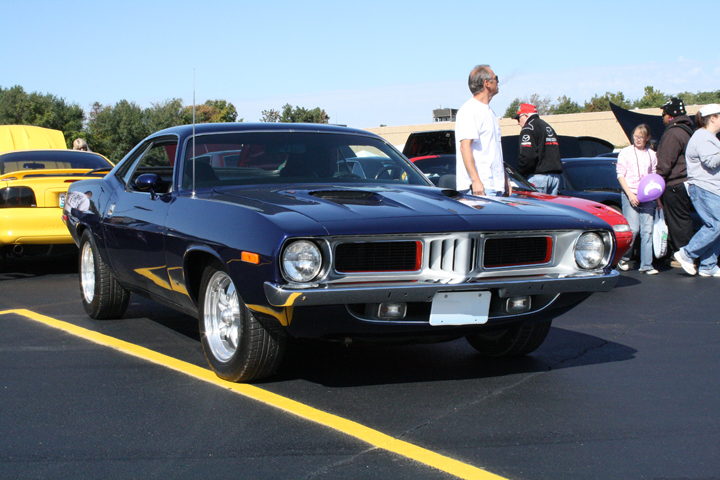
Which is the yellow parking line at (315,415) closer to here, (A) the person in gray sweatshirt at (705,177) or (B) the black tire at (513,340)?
(B) the black tire at (513,340)

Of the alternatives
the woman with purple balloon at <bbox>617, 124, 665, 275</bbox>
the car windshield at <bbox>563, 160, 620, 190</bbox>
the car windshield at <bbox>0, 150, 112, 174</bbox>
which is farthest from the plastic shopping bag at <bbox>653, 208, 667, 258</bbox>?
the car windshield at <bbox>0, 150, 112, 174</bbox>

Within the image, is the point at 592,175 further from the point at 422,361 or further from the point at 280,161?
the point at 280,161

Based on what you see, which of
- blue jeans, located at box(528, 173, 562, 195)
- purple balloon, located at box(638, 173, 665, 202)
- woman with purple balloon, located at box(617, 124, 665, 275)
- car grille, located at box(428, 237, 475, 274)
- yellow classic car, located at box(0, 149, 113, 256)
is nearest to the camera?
car grille, located at box(428, 237, 475, 274)

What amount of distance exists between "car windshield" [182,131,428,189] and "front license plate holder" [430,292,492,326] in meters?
1.40

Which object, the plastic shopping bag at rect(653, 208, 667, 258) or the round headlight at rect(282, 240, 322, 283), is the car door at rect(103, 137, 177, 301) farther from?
the plastic shopping bag at rect(653, 208, 667, 258)

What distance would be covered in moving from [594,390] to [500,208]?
1.09 meters

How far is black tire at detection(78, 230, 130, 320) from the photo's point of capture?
238 inches

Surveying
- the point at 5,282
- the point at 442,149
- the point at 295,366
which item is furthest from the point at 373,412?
the point at 442,149

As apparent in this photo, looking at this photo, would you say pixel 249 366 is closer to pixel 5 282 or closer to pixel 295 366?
pixel 295 366

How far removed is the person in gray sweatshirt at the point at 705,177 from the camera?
862 cm

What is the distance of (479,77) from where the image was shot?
670cm

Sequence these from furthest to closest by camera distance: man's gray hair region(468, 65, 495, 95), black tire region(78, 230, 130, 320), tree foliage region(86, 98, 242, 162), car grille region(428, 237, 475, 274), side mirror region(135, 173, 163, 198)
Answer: tree foliage region(86, 98, 242, 162), man's gray hair region(468, 65, 495, 95), black tire region(78, 230, 130, 320), side mirror region(135, 173, 163, 198), car grille region(428, 237, 475, 274)

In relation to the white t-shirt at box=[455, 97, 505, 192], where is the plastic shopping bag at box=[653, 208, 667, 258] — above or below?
below

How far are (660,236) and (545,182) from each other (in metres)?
1.47
